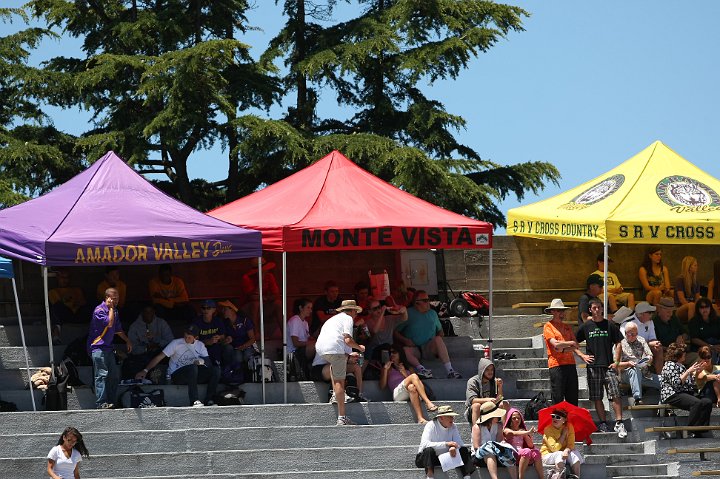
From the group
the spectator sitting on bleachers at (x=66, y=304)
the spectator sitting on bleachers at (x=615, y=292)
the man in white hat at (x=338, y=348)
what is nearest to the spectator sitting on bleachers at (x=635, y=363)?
the spectator sitting on bleachers at (x=615, y=292)

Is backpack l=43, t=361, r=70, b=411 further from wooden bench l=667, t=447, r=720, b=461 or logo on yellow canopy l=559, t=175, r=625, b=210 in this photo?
logo on yellow canopy l=559, t=175, r=625, b=210

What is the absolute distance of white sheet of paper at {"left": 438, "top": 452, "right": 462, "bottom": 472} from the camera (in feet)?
55.8

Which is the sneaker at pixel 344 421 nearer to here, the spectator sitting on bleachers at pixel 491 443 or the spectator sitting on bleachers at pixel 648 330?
the spectator sitting on bleachers at pixel 491 443

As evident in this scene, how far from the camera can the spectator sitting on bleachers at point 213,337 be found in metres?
19.0

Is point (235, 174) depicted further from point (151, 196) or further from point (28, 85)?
point (151, 196)

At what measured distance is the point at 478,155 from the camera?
95.0 ft

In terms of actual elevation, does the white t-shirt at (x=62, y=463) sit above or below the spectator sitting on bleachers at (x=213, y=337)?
below

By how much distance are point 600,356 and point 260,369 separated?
4524mm

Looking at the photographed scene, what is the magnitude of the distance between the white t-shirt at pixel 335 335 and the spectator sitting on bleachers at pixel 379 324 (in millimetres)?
1180

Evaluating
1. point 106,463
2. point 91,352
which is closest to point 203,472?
point 106,463

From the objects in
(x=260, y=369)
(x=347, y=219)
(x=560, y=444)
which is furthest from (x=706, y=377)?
(x=260, y=369)

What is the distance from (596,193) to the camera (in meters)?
22.0

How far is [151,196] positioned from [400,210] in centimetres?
345

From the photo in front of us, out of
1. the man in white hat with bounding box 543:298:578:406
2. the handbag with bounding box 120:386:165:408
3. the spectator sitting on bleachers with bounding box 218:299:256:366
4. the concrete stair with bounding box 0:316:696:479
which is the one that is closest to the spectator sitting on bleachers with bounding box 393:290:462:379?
the concrete stair with bounding box 0:316:696:479
